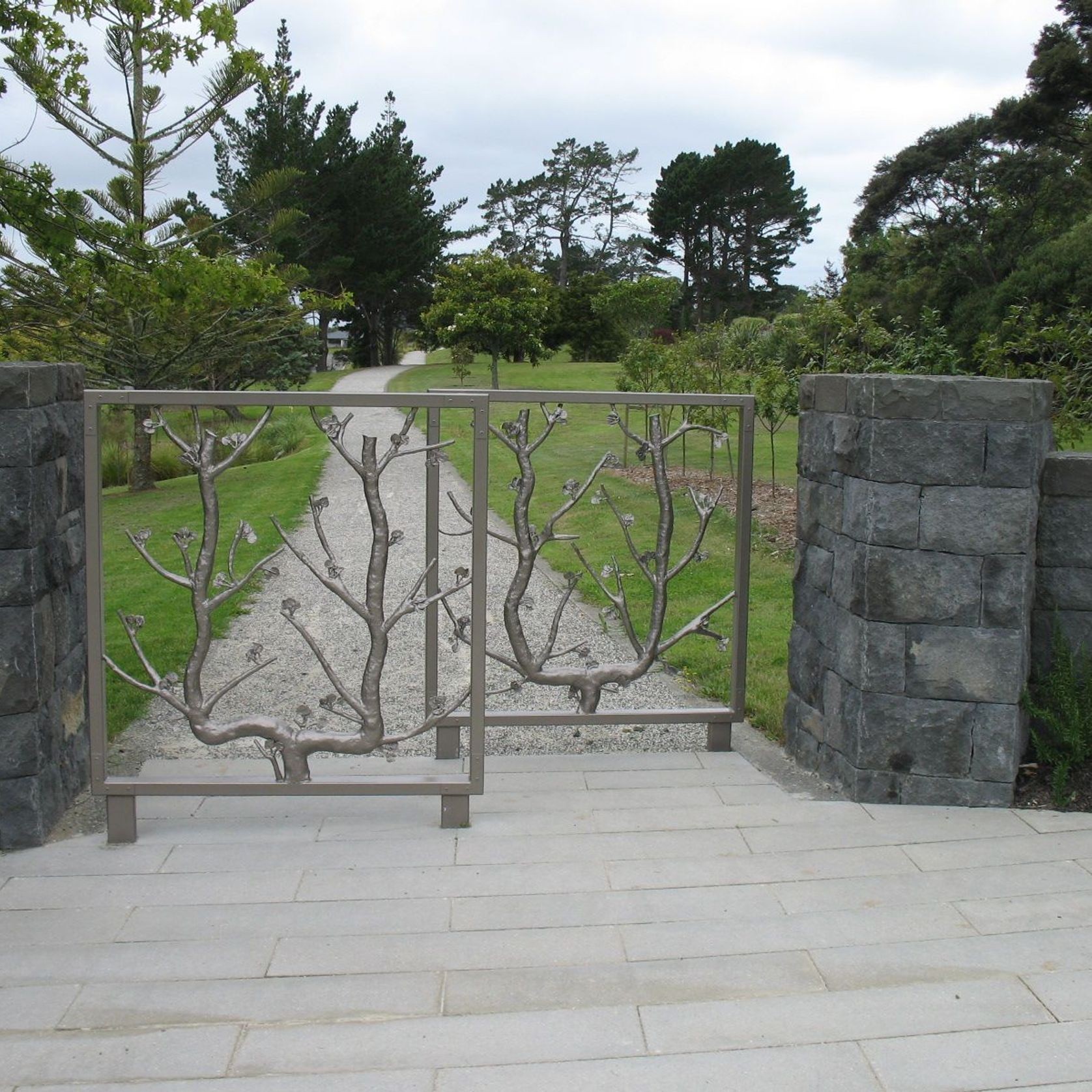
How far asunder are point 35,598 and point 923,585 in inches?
112

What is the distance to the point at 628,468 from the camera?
45.2 feet

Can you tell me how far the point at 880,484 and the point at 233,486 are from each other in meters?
9.19

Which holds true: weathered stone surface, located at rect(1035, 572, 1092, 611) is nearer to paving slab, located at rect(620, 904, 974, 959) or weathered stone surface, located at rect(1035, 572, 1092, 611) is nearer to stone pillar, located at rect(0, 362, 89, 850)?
paving slab, located at rect(620, 904, 974, 959)

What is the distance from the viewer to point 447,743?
4.54m

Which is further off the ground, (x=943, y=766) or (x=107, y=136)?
(x=107, y=136)

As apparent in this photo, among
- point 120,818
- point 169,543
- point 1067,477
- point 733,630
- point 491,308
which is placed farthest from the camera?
point 491,308

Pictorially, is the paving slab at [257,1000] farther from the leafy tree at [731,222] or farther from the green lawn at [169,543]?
the leafy tree at [731,222]

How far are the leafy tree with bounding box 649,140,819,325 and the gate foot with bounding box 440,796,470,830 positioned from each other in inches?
1840

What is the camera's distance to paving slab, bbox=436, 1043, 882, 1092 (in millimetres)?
2316

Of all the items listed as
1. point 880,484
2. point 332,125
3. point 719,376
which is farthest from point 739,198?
point 880,484

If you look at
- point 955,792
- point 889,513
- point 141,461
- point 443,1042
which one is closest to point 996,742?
point 955,792

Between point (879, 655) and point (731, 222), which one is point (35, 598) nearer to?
point (879, 655)

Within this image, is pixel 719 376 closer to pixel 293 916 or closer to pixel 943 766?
pixel 943 766

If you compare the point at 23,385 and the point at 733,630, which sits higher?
the point at 23,385
